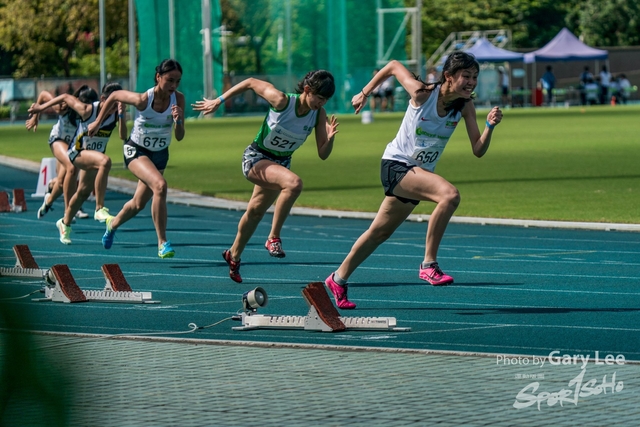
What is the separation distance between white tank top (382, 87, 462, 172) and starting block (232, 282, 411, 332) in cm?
139

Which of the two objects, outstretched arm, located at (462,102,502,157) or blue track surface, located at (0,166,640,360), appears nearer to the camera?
blue track surface, located at (0,166,640,360)

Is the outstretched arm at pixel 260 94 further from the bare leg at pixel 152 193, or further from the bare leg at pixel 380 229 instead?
the bare leg at pixel 152 193

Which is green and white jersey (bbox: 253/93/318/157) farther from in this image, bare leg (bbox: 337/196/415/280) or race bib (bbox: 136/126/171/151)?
race bib (bbox: 136/126/171/151)

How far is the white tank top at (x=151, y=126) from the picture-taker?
11906 millimetres

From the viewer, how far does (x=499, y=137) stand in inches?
1518

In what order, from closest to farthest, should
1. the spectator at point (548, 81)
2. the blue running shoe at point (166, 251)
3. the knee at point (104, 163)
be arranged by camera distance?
the blue running shoe at point (166, 251)
the knee at point (104, 163)
the spectator at point (548, 81)

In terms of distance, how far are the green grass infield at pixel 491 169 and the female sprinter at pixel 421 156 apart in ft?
25.3

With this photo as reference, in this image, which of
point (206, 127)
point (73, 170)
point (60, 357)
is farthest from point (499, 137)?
point (60, 357)

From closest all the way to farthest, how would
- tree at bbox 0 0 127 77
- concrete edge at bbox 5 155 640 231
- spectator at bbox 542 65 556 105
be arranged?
1. concrete edge at bbox 5 155 640 231
2. spectator at bbox 542 65 556 105
3. tree at bbox 0 0 127 77

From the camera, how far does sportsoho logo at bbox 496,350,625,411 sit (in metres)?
5.27

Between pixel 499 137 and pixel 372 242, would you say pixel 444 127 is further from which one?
pixel 499 137

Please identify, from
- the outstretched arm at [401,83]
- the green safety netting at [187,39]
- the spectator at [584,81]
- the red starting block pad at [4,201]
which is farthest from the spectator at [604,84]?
the outstretched arm at [401,83]

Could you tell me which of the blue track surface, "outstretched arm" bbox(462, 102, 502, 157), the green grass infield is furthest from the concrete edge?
"outstretched arm" bbox(462, 102, 502, 157)

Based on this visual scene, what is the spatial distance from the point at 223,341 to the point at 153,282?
12.4 feet
